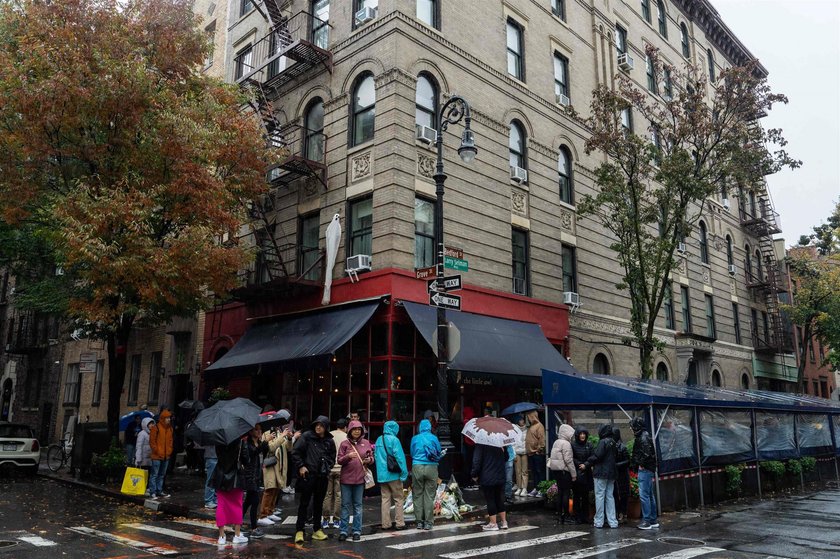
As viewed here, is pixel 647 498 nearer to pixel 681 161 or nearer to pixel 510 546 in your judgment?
pixel 510 546

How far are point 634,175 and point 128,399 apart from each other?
2093 centimetres

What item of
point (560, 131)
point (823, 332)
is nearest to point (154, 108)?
point (560, 131)

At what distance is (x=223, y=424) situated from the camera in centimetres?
916

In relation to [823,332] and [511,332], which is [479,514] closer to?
[511,332]

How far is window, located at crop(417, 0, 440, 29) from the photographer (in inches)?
738

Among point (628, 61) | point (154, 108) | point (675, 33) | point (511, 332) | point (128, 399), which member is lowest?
point (128, 399)

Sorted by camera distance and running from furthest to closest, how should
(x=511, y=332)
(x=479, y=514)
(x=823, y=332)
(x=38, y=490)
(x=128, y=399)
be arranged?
(x=823, y=332) < (x=128, y=399) < (x=511, y=332) < (x=38, y=490) < (x=479, y=514)

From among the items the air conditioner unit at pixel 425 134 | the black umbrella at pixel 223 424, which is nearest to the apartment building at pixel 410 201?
the air conditioner unit at pixel 425 134

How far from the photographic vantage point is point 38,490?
1576 cm

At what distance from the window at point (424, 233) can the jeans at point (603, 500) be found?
778 centimetres

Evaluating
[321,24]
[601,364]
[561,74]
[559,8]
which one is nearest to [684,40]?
[559,8]

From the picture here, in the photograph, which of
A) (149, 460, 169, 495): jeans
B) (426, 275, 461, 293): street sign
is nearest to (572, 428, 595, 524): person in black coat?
(426, 275, 461, 293): street sign

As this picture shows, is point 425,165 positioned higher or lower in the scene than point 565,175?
lower

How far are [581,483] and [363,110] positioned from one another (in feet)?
38.1
